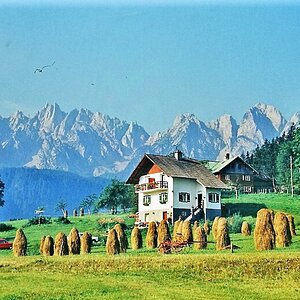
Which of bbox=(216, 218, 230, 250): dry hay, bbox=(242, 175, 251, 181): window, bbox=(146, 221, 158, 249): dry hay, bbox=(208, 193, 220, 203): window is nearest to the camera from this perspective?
bbox=(216, 218, 230, 250): dry hay

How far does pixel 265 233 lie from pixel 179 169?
3226 cm

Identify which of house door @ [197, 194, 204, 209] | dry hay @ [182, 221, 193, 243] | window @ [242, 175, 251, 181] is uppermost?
window @ [242, 175, 251, 181]

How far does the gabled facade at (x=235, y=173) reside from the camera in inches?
3263

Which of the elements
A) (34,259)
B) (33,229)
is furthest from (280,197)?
(34,259)

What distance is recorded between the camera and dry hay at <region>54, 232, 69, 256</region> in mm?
32812

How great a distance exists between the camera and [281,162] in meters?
93.8

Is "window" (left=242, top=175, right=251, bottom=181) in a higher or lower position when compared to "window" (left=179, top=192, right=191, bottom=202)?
higher

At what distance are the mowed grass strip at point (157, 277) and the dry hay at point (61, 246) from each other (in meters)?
5.71

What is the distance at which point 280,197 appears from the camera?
7319 centimetres

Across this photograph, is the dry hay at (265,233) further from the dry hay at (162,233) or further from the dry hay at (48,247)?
the dry hay at (48,247)

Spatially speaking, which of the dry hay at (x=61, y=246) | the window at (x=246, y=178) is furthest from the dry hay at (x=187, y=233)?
the window at (x=246, y=178)

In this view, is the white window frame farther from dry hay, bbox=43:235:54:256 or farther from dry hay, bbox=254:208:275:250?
dry hay, bbox=254:208:275:250

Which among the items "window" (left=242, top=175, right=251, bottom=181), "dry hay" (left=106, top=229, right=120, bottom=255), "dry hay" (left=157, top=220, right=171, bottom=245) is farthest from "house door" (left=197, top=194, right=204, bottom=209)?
"dry hay" (left=106, top=229, right=120, bottom=255)

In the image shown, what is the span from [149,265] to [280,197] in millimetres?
50634
